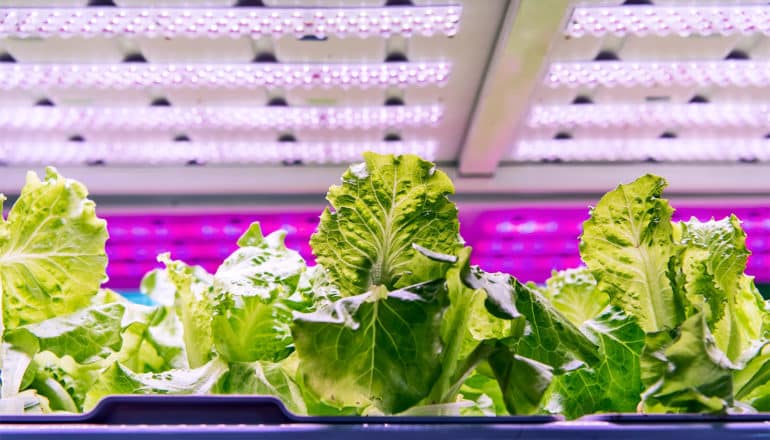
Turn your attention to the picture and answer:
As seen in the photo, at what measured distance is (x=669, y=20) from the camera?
1.55 m

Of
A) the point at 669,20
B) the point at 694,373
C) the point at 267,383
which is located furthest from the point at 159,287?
the point at 669,20

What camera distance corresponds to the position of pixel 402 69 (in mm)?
1692

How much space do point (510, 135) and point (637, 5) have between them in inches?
20.5

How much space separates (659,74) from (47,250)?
150cm

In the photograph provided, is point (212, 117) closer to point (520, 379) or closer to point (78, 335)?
point (78, 335)

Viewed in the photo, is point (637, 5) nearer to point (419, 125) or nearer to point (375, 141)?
point (419, 125)

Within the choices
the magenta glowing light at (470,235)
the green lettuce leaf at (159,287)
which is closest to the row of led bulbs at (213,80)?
the magenta glowing light at (470,235)

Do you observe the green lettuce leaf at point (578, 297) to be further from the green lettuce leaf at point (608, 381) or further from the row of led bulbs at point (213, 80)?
the row of led bulbs at point (213, 80)

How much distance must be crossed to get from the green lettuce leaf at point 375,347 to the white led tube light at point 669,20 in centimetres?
107

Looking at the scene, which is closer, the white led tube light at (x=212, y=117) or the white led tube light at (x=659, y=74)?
the white led tube light at (x=659, y=74)

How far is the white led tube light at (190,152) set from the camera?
1995 millimetres

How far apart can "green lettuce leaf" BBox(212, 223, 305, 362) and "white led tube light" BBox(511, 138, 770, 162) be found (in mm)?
1374

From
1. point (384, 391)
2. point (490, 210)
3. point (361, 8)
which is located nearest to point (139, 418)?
point (384, 391)

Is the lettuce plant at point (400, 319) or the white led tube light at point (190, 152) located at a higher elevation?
the white led tube light at point (190, 152)
